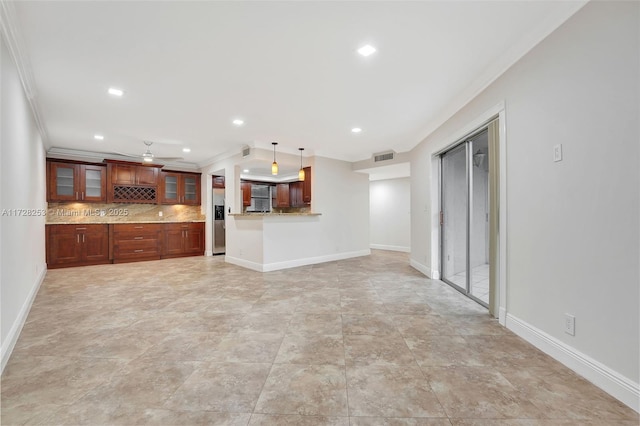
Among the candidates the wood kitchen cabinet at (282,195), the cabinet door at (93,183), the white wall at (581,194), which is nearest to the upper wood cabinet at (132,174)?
the cabinet door at (93,183)

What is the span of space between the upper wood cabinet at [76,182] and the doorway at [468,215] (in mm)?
7385

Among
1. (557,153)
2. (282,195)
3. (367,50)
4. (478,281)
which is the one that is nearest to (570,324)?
(557,153)

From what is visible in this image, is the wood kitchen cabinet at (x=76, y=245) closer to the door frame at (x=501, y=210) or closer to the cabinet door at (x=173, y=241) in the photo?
the cabinet door at (x=173, y=241)


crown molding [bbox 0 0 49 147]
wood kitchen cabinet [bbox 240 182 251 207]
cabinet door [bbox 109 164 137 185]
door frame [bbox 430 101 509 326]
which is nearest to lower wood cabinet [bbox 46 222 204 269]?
cabinet door [bbox 109 164 137 185]

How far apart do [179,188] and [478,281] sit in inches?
286

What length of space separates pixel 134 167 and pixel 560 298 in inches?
319

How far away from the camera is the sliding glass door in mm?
3629

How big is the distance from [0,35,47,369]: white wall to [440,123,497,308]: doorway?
4.35m

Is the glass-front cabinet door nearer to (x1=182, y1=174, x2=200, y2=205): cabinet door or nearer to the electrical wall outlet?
(x1=182, y1=174, x2=200, y2=205): cabinet door

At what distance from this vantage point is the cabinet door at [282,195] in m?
9.43

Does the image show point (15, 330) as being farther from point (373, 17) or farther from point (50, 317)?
point (373, 17)

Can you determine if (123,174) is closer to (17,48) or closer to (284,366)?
(17,48)

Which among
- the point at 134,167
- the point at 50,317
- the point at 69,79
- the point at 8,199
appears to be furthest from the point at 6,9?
the point at 134,167

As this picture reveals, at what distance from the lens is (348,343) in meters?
2.35
